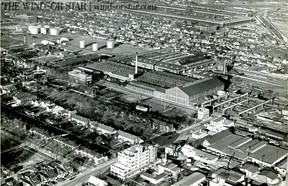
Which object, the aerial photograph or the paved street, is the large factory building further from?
the paved street

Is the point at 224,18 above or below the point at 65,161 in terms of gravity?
above

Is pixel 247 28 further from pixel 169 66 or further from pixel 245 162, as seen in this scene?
pixel 245 162

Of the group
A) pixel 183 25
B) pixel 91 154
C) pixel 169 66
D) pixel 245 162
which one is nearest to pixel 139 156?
pixel 91 154

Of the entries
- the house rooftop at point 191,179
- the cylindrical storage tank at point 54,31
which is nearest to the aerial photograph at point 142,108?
the house rooftop at point 191,179

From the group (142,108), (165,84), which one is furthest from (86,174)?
(165,84)

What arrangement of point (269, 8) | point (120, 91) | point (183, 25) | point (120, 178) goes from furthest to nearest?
point (269, 8) < point (183, 25) < point (120, 91) < point (120, 178)

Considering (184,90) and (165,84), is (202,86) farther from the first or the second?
(165,84)

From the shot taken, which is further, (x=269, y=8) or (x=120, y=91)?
(x=269, y=8)
